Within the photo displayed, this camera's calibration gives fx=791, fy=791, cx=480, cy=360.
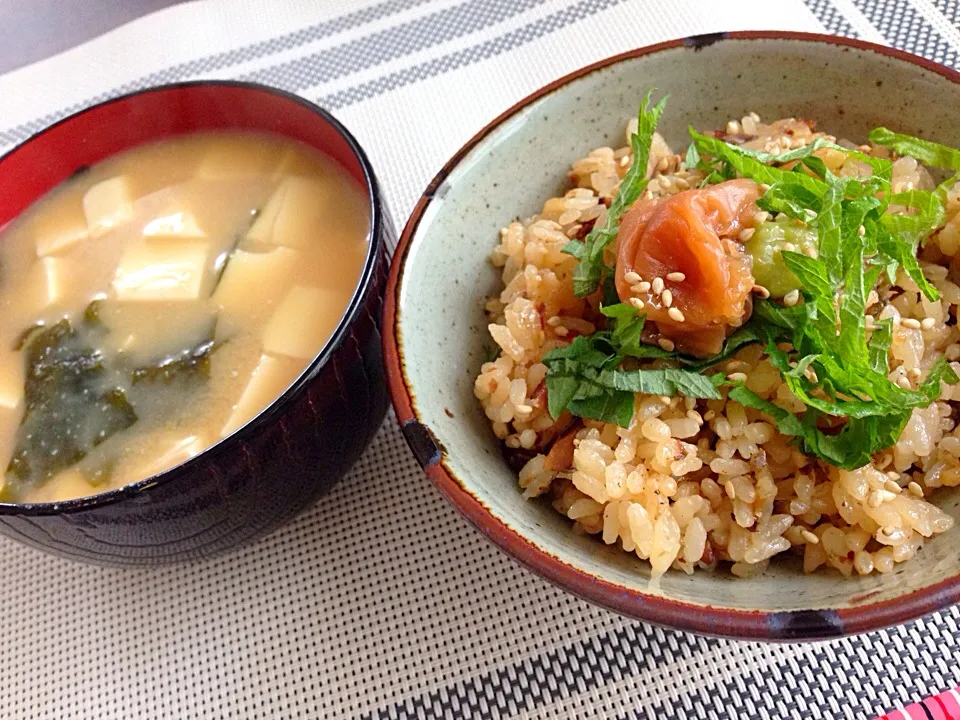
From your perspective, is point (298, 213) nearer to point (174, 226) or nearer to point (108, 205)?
point (174, 226)

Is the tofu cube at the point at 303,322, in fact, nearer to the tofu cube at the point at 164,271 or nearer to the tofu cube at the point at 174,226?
the tofu cube at the point at 164,271

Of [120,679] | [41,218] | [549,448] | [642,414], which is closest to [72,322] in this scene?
[41,218]

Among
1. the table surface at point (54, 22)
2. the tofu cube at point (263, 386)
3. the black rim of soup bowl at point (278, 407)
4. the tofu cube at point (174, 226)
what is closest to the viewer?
the black rim of soup bowl at point (278, 407)

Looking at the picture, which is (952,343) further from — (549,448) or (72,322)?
(72,322)

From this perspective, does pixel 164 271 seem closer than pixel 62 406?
No

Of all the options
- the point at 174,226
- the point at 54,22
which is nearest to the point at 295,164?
the point at 174,226

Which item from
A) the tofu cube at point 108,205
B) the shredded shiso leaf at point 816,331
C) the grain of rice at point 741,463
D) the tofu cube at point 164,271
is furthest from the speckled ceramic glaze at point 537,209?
the tofu cube at point 108,205
